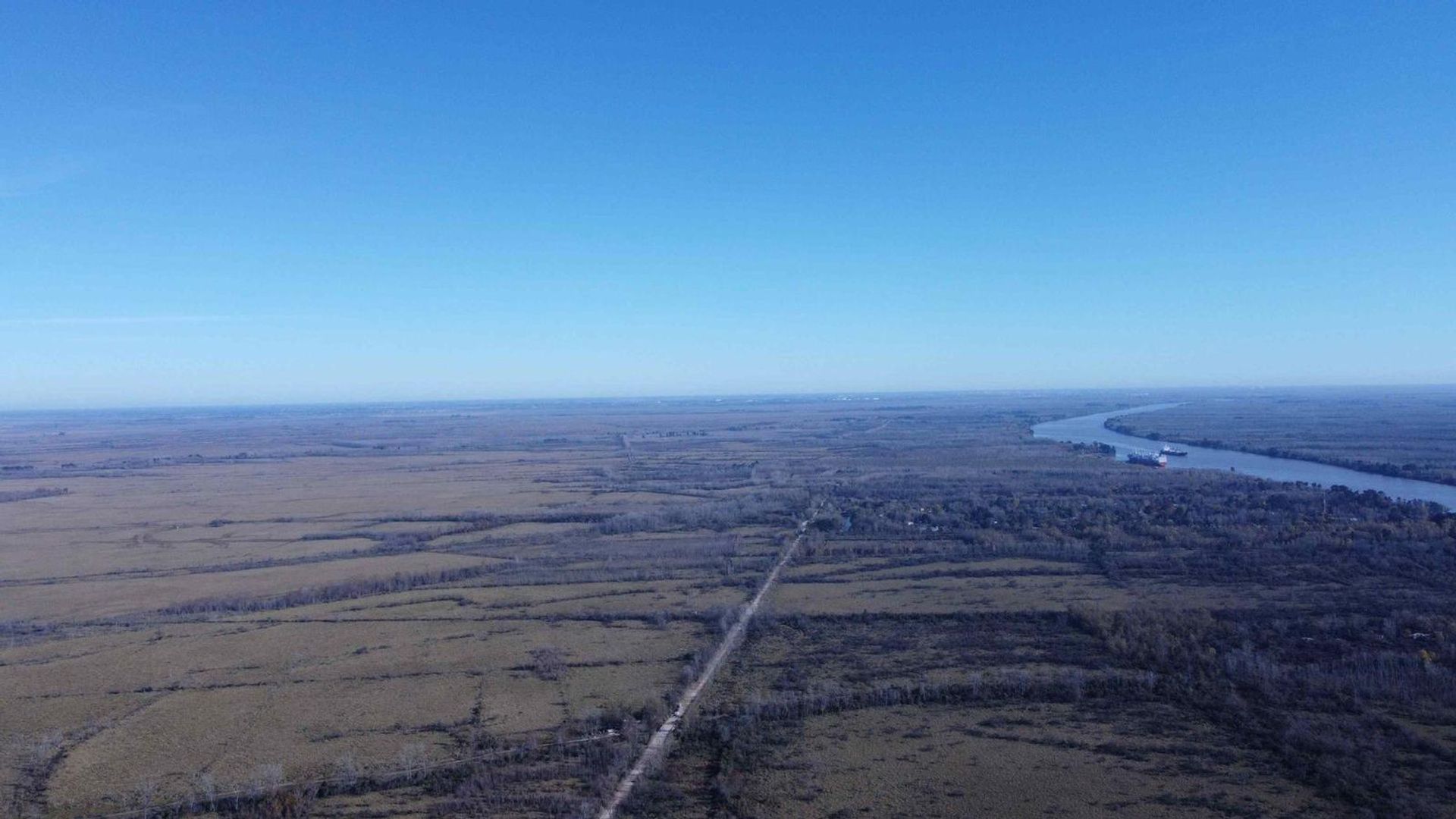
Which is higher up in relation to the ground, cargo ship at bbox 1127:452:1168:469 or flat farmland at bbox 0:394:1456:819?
cargo ship at bbox 1127:452:1168:469

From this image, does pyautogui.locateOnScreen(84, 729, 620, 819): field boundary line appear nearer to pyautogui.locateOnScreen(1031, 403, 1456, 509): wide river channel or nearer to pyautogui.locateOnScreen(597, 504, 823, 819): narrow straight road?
pyautogui.locateOnScreen(597, 504, 823, 819): narrow straight road

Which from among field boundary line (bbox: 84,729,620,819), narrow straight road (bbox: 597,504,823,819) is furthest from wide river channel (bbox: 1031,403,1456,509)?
field boundary line (bbox: 84,729,620,819)

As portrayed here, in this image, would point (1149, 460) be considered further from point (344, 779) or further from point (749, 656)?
point (344, 779)

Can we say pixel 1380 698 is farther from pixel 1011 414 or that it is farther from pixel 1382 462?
pixel 1011 414

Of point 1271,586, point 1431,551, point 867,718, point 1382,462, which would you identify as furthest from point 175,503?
point 1382,462

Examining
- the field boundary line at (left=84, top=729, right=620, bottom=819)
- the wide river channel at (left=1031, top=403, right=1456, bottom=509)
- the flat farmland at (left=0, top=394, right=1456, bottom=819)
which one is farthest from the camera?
the wide river channel at (left=1031, top=403, right=1456, bottom=509)

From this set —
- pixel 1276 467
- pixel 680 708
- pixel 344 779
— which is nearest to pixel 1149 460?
pixel 1276 467
